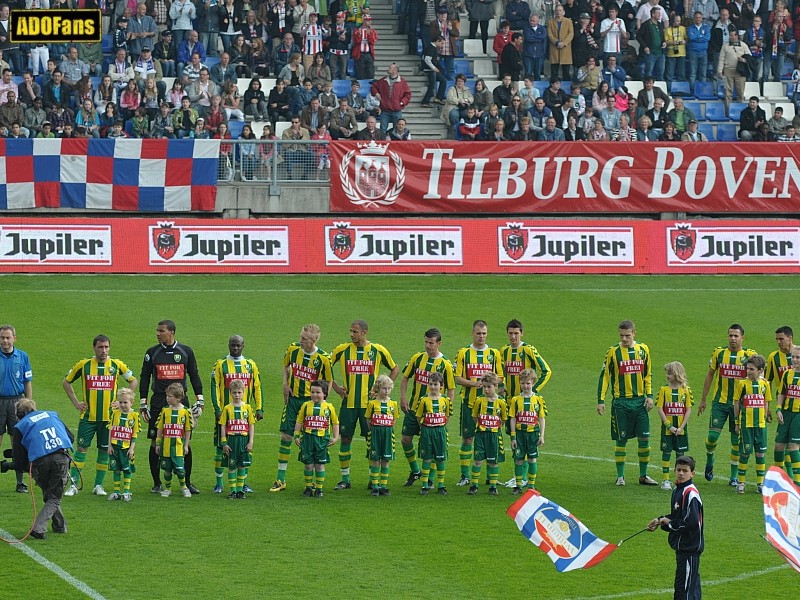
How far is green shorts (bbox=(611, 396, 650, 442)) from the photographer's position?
1884cm

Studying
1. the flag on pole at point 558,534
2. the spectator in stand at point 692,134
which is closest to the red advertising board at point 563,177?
the spectator in stand at point 692,134

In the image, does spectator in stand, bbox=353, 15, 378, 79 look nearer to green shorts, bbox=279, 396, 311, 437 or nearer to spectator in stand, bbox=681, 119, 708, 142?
spectator in stand, bbox=681, 119, 708, 142

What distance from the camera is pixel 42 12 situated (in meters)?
16.8

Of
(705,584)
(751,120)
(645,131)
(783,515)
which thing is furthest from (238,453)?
(751,120)

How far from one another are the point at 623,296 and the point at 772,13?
14523mm

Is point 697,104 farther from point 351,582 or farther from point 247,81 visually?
point 351,582

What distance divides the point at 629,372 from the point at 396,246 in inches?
557

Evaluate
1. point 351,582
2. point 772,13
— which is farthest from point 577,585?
point 772,13

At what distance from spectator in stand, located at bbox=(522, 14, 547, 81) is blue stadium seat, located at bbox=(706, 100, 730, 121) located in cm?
468

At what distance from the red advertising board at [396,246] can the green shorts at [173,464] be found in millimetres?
14278

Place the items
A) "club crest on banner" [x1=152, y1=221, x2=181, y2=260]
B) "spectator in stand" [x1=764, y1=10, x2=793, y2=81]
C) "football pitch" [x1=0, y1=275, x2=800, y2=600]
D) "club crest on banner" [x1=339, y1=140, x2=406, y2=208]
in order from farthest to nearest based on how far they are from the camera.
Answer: "spectator in stand" [x1=764, y1=10, x2=793, y2=81] < "club crest on banner" [x1=339, y1=140, x2=406, y2=208] < "club crest on banner" [x1=152, y1=221, x2=181, y2=260] < "football pitch" [x1=0, y1=275, x2=800, y2=600]

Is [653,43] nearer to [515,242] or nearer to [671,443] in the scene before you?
[515,242]

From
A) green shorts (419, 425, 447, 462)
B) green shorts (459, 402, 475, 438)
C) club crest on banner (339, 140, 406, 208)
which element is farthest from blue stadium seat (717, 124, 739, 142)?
green shorts (419, 425, 447, 462)

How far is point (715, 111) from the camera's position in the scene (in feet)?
131
